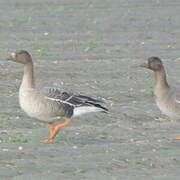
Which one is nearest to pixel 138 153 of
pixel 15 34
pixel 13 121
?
pixel 13 121

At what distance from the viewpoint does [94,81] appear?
19859 millimetres

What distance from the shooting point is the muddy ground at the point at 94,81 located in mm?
10977

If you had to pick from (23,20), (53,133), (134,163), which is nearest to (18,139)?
(53,133)

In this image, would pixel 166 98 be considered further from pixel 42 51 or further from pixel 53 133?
pixel 42 51

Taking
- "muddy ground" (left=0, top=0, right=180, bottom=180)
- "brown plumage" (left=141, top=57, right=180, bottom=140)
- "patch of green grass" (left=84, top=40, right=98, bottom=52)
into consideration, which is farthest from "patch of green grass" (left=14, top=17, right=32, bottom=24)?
"brown plumage" (left=141, top=57, right=180, bottom=140)

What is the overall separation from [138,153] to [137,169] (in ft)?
3.44

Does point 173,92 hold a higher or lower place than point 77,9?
lower

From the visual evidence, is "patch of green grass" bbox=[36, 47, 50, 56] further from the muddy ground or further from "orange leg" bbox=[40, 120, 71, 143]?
"orange leg" bbox=[40, 120, 71, 143]

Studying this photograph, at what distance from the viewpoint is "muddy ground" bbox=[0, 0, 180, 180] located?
11.0m

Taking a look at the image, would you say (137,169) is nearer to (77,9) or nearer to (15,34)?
(15,34)

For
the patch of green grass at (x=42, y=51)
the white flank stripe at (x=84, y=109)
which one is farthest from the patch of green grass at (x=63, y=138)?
the patch of green grass at (x=42, y=51)

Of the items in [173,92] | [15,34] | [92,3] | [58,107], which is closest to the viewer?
[58,107]

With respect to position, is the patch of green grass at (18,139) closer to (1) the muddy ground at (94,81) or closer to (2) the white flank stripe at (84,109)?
(1) the muddy ground at (94,81)

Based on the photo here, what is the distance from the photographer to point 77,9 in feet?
122
